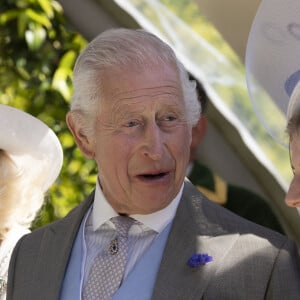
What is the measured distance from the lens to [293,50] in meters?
2.55

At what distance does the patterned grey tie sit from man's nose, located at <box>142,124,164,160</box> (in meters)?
0.23

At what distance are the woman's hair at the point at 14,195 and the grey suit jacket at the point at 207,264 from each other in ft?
1.46

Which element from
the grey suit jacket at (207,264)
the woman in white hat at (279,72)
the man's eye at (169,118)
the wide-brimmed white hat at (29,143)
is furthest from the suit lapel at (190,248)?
the wide-brimmed white hat at (29,143)

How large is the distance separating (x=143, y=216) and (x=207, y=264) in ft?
0.84

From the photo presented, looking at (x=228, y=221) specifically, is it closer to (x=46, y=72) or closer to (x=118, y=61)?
(x=118, y=61)

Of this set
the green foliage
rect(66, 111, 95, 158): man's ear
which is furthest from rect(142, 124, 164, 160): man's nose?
the green foliage

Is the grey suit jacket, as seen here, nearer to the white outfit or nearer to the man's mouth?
the man's mouth

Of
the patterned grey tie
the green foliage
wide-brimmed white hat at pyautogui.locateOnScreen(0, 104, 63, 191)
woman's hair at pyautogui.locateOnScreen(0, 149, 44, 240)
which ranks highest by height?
the patterned grey tie

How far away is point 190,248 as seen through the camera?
2959 mm

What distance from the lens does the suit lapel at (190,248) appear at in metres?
2.88

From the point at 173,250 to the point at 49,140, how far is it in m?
0.88

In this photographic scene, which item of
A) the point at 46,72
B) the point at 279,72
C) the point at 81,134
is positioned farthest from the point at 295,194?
the point at 46,72

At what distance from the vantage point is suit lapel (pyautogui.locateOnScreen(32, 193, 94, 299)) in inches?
121

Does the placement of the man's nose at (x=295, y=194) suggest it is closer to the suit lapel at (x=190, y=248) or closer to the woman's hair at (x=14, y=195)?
the suit lapel at (x=190, y=248)
